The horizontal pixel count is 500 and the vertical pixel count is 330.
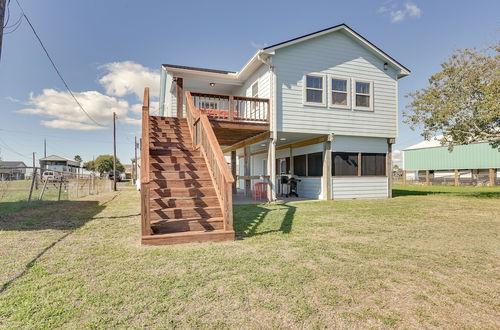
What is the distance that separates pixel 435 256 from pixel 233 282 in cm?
301

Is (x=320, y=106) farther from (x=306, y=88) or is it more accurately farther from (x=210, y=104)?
(x=210, y=104)

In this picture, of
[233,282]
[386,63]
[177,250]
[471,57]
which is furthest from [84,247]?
[471,57]

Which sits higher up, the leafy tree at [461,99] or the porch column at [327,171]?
the leafy tree at [461,99]

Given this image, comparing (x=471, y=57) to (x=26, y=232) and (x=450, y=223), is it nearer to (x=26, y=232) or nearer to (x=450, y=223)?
(x=450, y=223)

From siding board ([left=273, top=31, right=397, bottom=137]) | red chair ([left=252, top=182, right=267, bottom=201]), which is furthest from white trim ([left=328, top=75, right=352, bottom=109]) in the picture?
red chair ([left=252, top=182, right=267, bottom=201])

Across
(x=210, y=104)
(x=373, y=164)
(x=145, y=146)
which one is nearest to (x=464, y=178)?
(x=373, y=164)

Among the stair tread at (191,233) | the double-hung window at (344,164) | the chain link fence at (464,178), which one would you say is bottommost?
the stair tread at (191,233)

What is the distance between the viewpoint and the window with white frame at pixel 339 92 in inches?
432

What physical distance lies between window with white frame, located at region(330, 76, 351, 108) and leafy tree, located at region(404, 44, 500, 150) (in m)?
5.27

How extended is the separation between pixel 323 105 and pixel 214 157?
6.89m

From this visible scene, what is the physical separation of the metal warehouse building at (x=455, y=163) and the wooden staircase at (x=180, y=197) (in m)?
21.8

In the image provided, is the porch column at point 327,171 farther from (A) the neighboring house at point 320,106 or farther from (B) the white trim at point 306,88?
(B) the white trim at point 306,88

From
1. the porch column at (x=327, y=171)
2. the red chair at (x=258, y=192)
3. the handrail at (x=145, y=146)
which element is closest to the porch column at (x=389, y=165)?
the porch column at (x=327, y=171)

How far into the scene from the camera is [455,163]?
84.5ft
